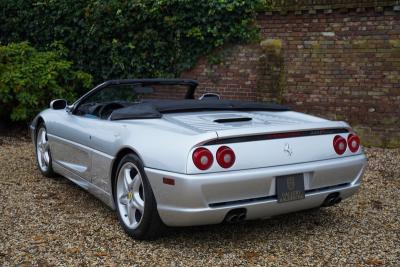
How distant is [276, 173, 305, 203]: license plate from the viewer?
11.3 ft

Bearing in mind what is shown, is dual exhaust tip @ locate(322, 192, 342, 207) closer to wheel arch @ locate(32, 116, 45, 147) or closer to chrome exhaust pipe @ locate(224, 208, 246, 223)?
chrome exhaust pipe @ locate(224, 208, 246, 223)

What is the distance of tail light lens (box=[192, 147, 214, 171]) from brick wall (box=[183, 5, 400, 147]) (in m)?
5.09

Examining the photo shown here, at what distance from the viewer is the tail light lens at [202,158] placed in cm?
325

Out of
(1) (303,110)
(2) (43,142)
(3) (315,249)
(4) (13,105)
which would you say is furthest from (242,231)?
(4) (13,105)

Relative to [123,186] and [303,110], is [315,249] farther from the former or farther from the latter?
[303,110]

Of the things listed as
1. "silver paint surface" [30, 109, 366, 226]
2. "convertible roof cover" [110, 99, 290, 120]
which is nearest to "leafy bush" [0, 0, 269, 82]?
"convertible roof cover" [110, 99, 290, 120]

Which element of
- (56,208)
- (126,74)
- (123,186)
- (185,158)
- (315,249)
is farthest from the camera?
(126,74)

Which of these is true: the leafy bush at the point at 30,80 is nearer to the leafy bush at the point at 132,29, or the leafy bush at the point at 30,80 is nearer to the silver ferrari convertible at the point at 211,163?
the leafy bush at the point at 132,29

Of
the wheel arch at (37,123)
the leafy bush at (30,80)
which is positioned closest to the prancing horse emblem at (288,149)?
the wheel arch at (37,123)

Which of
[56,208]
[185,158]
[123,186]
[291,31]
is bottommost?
[56,208]

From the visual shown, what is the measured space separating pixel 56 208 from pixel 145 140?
5.01ft

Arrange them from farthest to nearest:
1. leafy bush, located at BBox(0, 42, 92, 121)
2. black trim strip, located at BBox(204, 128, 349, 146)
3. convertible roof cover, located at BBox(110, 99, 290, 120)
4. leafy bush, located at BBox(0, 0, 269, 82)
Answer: leafy bush, located at BBox(0, 0, 269, 82) → leafy bush, located at BBox(0, 42, 92, 121) → convertible roof cover, located at BBox(110, 99, 290, 120) → black trim strip, located at BBox(204, 128, 349, 146)

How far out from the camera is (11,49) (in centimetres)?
900

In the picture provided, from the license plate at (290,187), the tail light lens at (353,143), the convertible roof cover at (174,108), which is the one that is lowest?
the license plate at (290,187)
